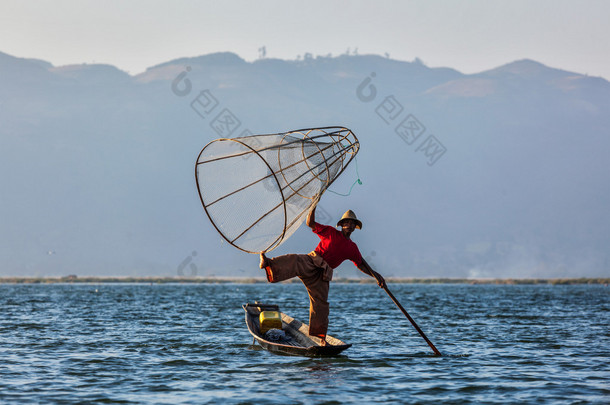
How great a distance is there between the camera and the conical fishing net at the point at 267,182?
1864 cm

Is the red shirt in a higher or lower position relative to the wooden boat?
higher

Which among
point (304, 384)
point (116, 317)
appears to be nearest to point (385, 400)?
point (304, 384)

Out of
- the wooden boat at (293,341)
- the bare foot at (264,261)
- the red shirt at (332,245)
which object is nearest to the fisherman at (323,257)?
the red shirt at (332,245)

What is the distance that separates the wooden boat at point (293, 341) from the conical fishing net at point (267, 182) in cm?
296

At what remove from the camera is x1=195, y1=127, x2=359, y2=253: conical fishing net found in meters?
18.6

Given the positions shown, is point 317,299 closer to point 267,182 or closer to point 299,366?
point 299,366

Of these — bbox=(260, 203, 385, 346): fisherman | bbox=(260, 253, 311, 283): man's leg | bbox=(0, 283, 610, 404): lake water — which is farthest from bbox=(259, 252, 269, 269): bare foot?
bbox=(0, 283, 610, 404): lake water

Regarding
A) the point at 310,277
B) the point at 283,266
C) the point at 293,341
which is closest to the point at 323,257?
the point at 310,277

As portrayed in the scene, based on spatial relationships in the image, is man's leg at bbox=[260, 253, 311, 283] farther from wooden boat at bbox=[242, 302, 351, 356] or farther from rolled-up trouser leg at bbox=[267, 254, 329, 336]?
wooden boat at bbox=[242, 302, 351, 356]

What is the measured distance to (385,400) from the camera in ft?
49.7

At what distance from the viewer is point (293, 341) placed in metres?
21.5

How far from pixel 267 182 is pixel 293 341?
4836mm

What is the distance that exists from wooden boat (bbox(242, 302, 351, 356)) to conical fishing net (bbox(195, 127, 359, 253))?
296cm

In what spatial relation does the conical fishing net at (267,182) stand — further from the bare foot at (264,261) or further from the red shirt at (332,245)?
the red shirt at (332,245)
